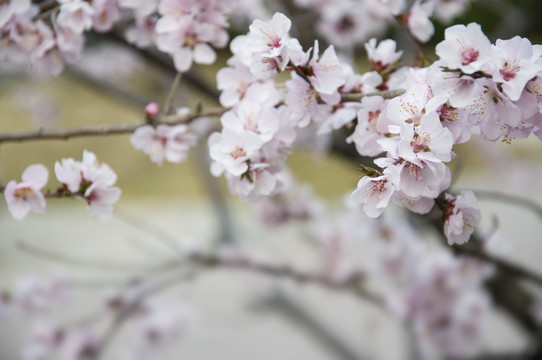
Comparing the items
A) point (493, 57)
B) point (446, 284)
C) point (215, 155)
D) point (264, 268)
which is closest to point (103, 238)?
point (264, 268)

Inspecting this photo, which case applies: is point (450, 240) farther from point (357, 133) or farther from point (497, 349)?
point (497, 349)

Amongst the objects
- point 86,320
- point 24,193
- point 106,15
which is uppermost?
point 106,15

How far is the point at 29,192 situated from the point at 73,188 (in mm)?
47

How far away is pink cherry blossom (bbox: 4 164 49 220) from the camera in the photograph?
47 cm

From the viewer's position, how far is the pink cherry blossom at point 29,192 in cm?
47

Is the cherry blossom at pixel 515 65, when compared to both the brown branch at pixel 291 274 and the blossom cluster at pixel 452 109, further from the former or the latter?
the brown branch at pixel 291 274

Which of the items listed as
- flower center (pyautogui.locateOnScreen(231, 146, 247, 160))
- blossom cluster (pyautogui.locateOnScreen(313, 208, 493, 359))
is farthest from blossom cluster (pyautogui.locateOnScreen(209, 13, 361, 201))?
blossom cluster (pyautogui.locateOnScreen(313, 208, 493, 359))

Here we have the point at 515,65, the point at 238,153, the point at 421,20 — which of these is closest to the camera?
the point at 515,65

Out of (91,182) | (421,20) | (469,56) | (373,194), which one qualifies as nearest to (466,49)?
(469,56)

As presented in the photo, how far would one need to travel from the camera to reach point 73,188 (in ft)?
1.53

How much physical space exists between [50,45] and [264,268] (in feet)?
2.08

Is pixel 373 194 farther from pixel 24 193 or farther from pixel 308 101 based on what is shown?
pixel 24 193

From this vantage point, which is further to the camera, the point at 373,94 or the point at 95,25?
the point at 95,25

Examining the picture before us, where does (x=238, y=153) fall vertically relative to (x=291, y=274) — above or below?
above
